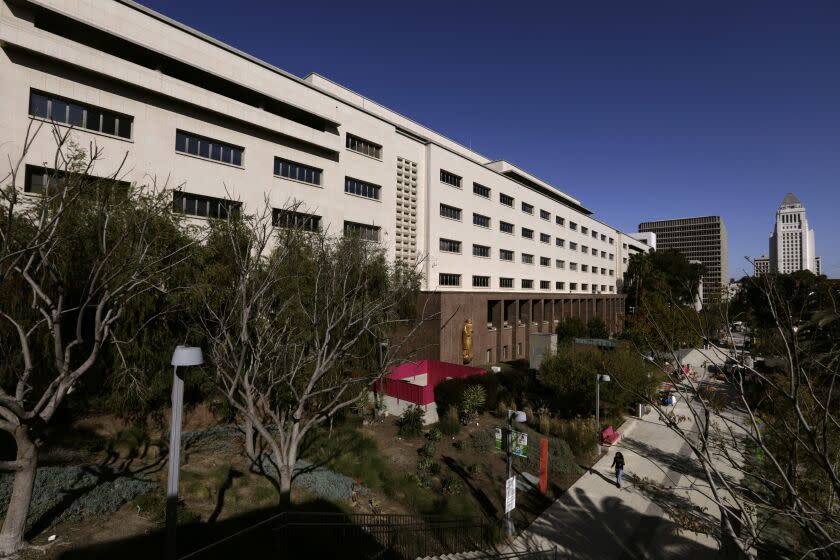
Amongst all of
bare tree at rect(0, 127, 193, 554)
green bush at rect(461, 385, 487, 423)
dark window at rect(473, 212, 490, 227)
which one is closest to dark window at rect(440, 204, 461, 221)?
dark window at rect(473, 212, 490, 227)

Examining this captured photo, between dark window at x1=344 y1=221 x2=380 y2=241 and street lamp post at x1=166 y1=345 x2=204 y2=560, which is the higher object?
dark window at x1=344 y1=221 x2=380 y2=241

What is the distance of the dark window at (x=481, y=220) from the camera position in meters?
38.7

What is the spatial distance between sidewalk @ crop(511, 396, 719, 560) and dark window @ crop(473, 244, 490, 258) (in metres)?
23.8

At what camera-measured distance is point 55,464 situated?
38.8 feet

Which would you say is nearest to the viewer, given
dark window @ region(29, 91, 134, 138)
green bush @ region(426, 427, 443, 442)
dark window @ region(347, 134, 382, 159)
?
dark window @ region(29, 91, 134, 138)

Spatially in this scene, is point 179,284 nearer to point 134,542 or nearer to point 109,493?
point 109,493

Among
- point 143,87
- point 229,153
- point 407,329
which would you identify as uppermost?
point 143,87

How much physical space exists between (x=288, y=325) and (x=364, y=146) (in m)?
19.3

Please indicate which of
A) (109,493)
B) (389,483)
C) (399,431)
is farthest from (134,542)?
A: (399,431)

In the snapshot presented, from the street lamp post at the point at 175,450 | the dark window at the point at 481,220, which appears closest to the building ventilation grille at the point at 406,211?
the dark window at the point at 481,220

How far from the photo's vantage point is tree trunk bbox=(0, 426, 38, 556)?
7910mm

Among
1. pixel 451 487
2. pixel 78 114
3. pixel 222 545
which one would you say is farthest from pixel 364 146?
pixel 222 545

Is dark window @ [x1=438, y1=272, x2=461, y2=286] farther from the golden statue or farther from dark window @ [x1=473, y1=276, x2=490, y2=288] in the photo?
the golden statue

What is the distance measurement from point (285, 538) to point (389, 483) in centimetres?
569
